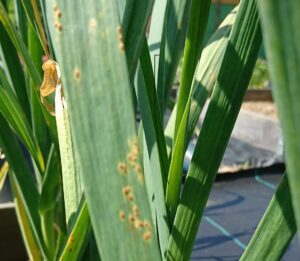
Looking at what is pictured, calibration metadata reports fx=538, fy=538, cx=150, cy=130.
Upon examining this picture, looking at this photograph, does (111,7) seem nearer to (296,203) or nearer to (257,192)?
(296,203)

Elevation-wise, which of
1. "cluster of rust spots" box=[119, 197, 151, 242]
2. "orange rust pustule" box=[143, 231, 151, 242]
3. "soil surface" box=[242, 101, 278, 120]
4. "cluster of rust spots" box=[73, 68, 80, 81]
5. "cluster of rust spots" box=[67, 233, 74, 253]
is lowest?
"soil surface" box=[242, 101, 278, 120]

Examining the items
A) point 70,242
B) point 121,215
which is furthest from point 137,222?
point 70,242

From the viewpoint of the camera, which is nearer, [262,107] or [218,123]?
[218,123]

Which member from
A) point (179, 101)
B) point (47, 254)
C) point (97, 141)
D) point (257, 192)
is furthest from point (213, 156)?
point (257, 192)

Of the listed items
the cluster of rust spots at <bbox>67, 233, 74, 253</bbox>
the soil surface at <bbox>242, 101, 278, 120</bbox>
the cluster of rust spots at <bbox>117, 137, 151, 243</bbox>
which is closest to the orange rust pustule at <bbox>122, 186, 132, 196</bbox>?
the cluster of rust spots at <bbox>117, 137, 151, 243</bbox>

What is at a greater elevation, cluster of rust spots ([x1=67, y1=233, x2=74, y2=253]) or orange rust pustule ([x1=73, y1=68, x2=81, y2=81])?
orange rust pustule ([x1=73, y1=68, x2=81, y2=81])

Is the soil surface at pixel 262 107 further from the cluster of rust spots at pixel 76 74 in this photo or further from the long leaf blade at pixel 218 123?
the cluster of rust spots at pixel 76 74

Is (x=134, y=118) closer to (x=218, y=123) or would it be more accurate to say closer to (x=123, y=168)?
(x=123, y=168)

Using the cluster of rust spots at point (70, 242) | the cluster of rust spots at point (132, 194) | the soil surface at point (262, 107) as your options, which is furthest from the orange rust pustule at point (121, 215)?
the soil surface at point (262, 107)

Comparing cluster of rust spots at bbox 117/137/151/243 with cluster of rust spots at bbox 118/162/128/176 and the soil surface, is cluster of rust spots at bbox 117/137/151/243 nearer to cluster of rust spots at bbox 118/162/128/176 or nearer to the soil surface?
cluster of rust spots at bbox 118/162/128/176
